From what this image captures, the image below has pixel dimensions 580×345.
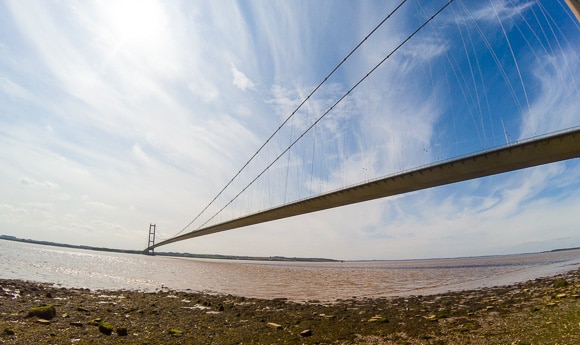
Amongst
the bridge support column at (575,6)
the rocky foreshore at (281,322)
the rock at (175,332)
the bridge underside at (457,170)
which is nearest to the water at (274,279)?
the rocky foreshore at (281,322)

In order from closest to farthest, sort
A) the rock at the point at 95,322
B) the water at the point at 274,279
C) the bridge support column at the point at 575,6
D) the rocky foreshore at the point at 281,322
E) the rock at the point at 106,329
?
the rocky foreshore at the point at 281,322 → the bridge support column at the point at 575,6 → the rock at the point at 106,329 → the rock at the point at 95,322 → the water at the point at 274,279

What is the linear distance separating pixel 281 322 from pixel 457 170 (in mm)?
36695

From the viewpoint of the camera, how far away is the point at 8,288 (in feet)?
44.7

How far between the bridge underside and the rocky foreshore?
24877mm

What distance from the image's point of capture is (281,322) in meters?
9.16

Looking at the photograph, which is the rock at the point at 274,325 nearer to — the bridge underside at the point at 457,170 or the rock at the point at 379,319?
the rock at the point at 379,319

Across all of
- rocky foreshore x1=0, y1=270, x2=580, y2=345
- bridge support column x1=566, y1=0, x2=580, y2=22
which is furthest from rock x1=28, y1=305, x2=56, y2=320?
bridge support column x1=566, y1=0, x2=580, y2=22

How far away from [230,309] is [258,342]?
193 inches

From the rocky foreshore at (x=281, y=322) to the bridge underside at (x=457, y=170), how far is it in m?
24.9

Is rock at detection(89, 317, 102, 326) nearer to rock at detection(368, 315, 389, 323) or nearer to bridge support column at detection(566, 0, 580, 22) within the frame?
rock at detection(368, 315, 389, 323)

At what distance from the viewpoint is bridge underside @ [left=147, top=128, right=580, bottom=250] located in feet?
100

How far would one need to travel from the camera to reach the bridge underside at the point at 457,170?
30.6 meters

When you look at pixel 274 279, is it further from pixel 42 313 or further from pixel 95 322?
pixel 42 313

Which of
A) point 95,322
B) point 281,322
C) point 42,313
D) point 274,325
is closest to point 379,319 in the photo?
point 281,322
